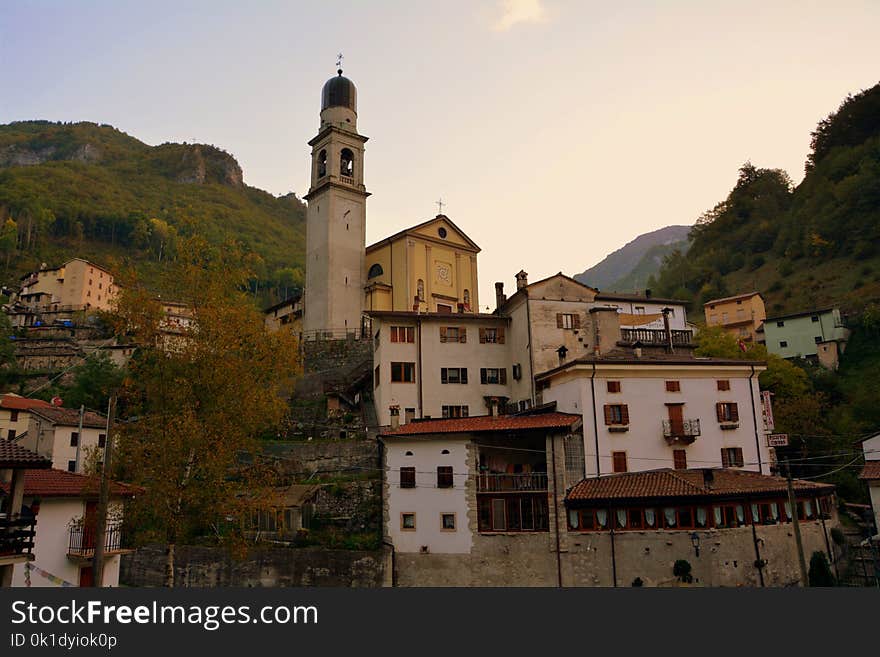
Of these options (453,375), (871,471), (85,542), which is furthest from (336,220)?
(871,471)

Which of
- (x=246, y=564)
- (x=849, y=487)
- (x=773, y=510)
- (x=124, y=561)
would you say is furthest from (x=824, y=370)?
(x=124, y=561)

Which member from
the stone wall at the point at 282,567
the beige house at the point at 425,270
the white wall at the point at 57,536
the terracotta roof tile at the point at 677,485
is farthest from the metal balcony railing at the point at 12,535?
the beige house at the point at 425,270

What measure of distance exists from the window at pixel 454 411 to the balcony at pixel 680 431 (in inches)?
531

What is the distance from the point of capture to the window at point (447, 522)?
35.4 meters

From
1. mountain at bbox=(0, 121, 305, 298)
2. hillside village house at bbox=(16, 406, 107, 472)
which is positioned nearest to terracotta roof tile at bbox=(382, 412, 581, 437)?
hillside village house at bbox=(16, 406, 107, 472)

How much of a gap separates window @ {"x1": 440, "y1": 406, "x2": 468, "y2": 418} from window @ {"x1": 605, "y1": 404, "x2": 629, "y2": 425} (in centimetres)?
1118

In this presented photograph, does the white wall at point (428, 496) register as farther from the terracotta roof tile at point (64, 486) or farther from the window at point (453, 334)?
the terracotta roof tile at point (64, 486)

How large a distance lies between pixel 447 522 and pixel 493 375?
1292cm

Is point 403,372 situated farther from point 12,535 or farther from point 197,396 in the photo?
point 12,535

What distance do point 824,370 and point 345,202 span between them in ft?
162

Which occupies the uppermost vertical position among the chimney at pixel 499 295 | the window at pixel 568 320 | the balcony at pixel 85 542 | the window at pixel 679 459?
the chimney at pixel 499 295

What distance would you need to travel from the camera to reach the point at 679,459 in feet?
121

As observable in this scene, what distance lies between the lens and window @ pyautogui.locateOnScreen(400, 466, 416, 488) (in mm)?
36656

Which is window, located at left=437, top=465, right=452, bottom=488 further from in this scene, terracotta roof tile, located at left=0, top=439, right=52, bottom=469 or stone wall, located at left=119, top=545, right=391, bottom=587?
terracotta roof tile, located at left=0, top=439, right=52, bottom=469
